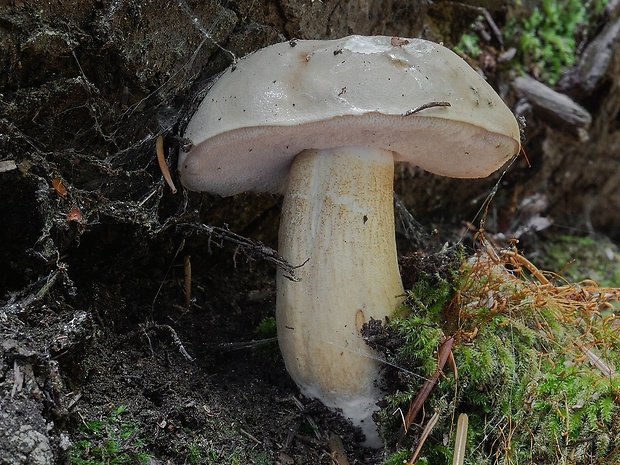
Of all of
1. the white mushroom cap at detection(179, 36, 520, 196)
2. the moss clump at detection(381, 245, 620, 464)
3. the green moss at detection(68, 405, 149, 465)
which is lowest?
the moss clump at detection(381, 245, 620, 464)

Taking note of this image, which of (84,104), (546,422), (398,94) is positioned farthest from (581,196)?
(84,104)

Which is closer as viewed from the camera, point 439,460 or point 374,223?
point 439,460

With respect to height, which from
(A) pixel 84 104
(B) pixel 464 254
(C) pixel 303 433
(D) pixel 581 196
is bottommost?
(D) pixel 581 196

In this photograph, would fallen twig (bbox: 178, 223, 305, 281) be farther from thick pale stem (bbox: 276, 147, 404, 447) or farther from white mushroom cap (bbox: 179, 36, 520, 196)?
white mushroom cap (bbox: 179, 36, 520, 196)

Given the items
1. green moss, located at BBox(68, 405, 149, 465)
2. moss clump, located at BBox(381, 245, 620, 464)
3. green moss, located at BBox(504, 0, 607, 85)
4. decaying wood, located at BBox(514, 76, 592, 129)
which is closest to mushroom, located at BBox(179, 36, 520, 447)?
moss clump, located at BBox(381, 245, 620, 464)

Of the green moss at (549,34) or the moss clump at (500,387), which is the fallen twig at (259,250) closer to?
the moss clump at (500,387)

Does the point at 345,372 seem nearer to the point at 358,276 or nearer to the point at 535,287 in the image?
the point at 358,276
